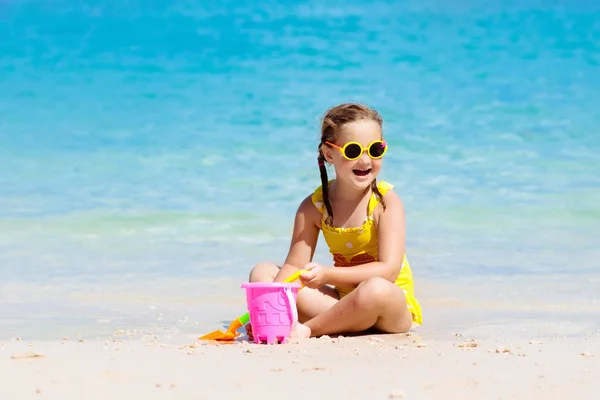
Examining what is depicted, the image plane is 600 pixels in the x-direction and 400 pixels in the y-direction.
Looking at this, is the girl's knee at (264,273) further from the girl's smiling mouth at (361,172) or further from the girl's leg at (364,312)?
the girl's smiling mouth at (361,172)

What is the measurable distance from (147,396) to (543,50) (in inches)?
488

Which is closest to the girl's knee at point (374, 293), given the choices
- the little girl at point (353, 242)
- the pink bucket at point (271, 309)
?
the little girl at point (353, 242)

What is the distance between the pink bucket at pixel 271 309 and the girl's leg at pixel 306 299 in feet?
1.62

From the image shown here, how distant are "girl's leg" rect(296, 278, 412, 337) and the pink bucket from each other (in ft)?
0.58

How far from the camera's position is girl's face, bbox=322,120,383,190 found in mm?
4137

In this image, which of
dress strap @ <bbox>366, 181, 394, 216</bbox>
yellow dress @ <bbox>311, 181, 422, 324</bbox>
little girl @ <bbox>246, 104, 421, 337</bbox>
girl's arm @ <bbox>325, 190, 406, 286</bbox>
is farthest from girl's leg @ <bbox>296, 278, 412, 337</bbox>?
dress strap @ <bbox>366, 181, 394, 216</bbox>

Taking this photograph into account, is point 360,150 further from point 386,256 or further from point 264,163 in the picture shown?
point 264,163

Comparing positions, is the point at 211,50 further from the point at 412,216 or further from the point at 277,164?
the point at 412,216

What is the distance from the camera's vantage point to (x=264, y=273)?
430 cm

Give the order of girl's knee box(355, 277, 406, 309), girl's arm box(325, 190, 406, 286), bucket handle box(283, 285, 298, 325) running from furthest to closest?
girl's arm box(325, 190, 406, 286) → girl's knee box(355, 277, 406, 309) → bucket handle box(283, 285, 298, 325)

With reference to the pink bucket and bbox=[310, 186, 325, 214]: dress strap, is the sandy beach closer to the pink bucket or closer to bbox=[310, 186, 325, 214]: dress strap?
the pink bucket

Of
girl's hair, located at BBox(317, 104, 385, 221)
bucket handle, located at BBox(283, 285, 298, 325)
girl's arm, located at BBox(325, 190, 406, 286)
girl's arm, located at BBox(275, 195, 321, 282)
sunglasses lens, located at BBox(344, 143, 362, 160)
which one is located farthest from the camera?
girl's arm, located at BBox(275, 195, 321, 282)

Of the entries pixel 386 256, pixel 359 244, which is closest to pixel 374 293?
pixel 386 256

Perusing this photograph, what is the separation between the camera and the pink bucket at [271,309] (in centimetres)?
367
